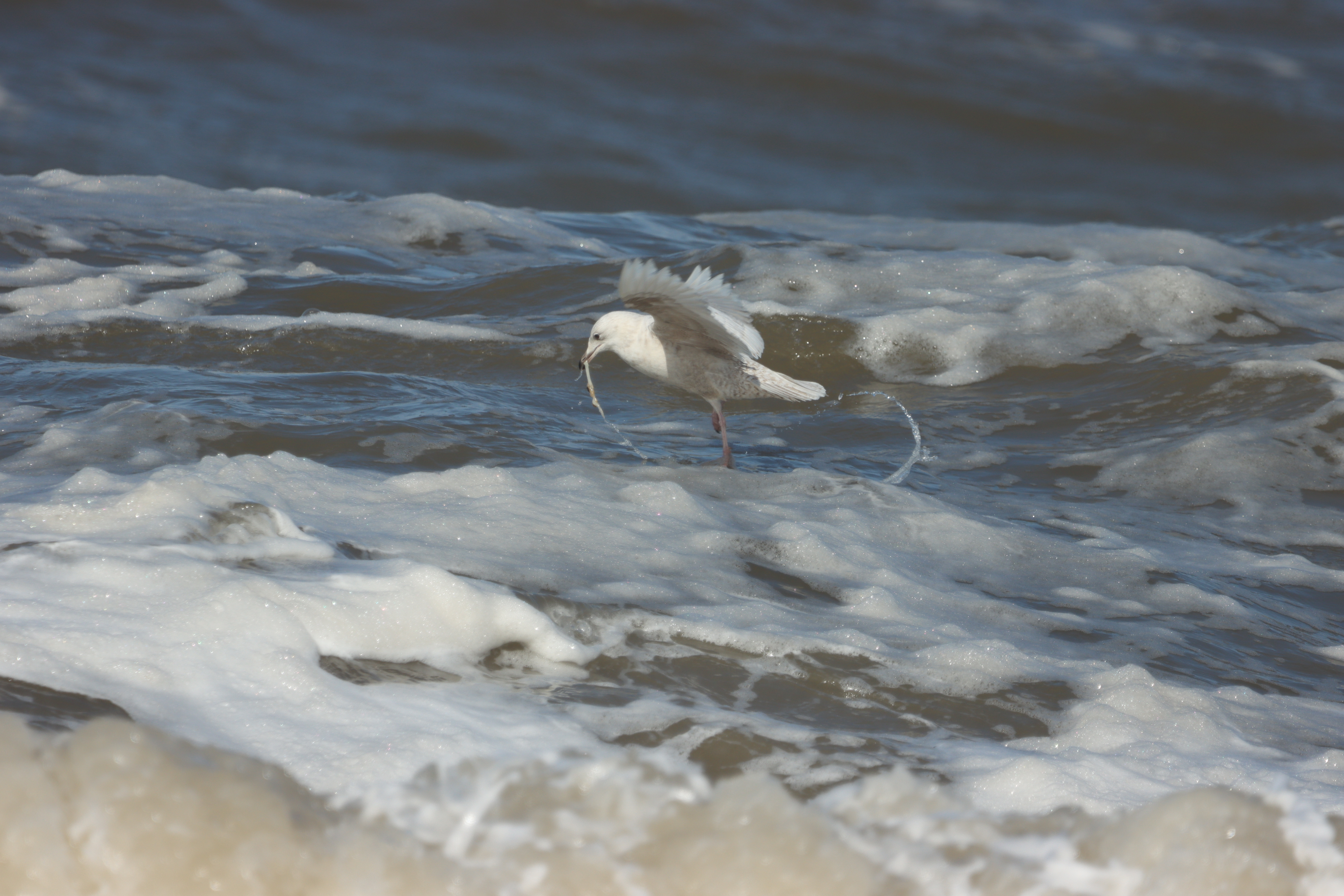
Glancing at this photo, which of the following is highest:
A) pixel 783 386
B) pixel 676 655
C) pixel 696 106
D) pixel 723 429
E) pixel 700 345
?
pixel 696 106

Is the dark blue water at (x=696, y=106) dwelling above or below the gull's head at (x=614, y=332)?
above

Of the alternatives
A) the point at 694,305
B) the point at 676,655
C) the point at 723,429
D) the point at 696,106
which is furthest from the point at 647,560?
the point at 696,106

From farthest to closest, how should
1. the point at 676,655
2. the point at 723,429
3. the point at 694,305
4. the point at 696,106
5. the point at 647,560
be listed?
the point at 696,106
the point at 723,429
the point at 694,305
the point at 647,560
the point at 676,655

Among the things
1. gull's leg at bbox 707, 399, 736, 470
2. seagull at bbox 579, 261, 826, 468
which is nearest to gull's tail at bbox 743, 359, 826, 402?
seagull at bbox 579, 261, 826, 468

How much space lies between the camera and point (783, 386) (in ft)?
17.3

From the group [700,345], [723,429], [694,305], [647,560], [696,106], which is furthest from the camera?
[696,106]

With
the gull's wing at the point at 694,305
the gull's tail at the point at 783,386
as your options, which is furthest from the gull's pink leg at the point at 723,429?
the gull's wing at the point at 694,305

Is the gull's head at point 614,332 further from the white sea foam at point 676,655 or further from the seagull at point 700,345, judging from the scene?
the white sea foam at point 676,655

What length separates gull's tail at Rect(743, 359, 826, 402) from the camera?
5.21 m

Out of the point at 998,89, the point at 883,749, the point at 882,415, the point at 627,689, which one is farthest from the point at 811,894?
the point at 998,89

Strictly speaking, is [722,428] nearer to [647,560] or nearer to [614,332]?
[614,332]

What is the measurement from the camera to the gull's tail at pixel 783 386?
17.1ft

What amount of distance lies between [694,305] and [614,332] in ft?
1.72

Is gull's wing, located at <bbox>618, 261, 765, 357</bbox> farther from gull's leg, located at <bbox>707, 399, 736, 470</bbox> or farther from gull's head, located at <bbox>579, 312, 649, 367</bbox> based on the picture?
gull's leg, located at <bbox>707, 399, 736, 470</bbox>
